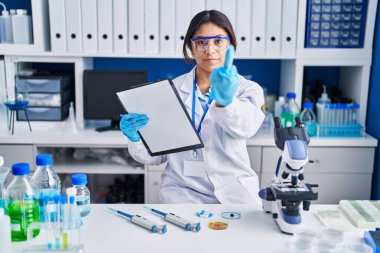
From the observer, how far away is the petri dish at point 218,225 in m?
1.31

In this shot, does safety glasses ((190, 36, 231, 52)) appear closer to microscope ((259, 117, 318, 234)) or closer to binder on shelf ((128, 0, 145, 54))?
microscope ((259, 117, 318, 234))

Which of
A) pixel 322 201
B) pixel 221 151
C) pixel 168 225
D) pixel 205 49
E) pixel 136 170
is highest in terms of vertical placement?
pixel 205 49

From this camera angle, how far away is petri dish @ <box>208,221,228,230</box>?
1310mm

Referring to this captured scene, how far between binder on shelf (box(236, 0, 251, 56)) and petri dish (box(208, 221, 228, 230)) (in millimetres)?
1395

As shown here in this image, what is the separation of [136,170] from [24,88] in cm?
83

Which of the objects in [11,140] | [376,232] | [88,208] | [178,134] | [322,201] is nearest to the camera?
[376,232]

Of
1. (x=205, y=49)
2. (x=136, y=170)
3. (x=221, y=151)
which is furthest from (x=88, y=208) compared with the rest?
(x=136, y=170)

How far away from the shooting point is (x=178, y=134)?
1.59 meters

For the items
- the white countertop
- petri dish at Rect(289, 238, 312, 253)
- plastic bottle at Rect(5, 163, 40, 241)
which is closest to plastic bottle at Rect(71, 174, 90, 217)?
plastic bottle at Rect(5, 163, 40, 241)

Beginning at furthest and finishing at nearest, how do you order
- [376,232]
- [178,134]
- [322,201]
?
[322,201]
[178,134]
[376,232]

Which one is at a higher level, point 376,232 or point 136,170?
point 376,232

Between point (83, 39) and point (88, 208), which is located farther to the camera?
point (83, 39)

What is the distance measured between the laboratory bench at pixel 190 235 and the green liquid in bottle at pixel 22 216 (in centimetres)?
3

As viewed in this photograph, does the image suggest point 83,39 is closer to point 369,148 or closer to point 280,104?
point 280,104
